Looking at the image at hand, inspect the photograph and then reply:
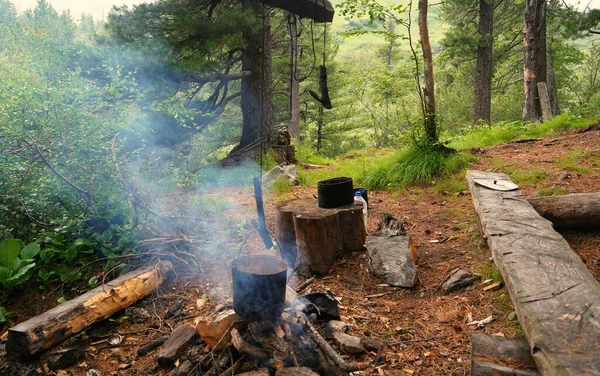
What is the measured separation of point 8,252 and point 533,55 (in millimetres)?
10684

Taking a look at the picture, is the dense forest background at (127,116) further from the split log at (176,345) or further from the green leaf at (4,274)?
the split log at (176,345)

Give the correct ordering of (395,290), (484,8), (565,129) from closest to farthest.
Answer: (395,290)
(565,129)
(484,8)

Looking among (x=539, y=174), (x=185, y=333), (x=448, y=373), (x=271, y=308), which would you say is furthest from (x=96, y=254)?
(x=539, y=174)

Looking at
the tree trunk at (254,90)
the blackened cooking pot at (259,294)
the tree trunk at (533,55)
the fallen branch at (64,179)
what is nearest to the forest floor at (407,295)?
the blackened cooking pot at (259,294)

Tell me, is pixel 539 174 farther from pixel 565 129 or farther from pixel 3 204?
pixel 3 204

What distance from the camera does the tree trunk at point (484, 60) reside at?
1248cm

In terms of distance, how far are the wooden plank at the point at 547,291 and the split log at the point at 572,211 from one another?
0.31 m

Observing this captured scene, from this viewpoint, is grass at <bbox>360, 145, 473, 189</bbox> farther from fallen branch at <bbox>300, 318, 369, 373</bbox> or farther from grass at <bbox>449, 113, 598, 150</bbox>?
fallen branch at <bbox>300, 318, 369, 373</bbox>

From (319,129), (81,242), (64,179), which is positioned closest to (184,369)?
(81,242)

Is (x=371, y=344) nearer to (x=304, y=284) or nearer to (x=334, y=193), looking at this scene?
(x=304, y=284)

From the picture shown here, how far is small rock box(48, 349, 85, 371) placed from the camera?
2629mm

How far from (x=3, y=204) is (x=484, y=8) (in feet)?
44.2

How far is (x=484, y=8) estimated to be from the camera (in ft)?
41.0

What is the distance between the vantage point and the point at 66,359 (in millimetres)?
2674
